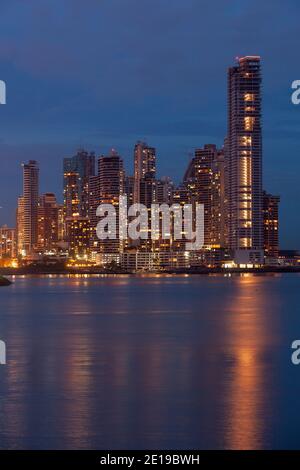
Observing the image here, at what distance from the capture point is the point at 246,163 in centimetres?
17738

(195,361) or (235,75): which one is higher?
(235,75)

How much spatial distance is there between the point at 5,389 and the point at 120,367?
4113 mm

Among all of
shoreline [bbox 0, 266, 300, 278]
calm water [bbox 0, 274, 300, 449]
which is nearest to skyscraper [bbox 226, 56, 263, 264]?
shoreline [bbox 0, 266, 300, 278]

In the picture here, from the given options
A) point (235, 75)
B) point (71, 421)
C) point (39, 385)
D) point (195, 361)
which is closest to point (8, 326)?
point (195, 361)

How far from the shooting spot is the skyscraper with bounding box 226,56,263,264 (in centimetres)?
17550

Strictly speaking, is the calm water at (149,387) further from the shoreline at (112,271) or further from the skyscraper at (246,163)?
the skyscraper at (246,163)

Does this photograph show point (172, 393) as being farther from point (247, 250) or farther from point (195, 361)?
point (247, 250)

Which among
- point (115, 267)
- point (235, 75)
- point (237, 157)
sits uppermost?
point (235, 75)

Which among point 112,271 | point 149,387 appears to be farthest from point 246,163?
point 149,387

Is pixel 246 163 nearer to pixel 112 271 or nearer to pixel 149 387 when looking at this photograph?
pixel 112 271

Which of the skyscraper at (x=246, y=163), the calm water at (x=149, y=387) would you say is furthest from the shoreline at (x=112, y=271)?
the calm water at (x=149, y=387)

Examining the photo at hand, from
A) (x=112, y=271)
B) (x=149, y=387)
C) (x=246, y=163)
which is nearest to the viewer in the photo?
(x=149, y=387)

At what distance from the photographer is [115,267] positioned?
17500 cm

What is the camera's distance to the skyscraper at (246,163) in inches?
6909
